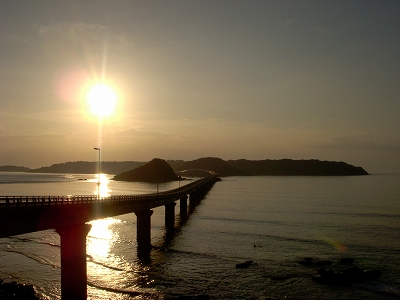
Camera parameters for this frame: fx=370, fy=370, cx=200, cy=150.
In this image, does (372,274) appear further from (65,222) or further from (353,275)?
(65,222)

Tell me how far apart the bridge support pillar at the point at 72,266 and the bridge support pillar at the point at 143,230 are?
2449 cm

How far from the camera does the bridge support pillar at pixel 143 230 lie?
2331 inches

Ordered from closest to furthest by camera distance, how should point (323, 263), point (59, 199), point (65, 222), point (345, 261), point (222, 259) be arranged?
point (65, 222), point (59, 199), point (323, 263), point (345, 261), point (222, 259)

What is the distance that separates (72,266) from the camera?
109ft

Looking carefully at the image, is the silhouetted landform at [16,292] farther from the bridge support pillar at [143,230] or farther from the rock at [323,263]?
the rock at [323,263]

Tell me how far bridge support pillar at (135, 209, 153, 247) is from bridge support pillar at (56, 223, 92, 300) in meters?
24.5

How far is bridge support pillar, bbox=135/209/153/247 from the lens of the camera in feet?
194

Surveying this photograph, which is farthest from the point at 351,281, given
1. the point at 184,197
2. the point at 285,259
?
the point at 184,197

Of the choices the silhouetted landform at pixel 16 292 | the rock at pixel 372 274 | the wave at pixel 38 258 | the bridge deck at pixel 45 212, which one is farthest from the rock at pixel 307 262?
the silhouetted landform at pixel 16 292

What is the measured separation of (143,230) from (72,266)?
27.1 meters

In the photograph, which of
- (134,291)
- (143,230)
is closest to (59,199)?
(134,291)

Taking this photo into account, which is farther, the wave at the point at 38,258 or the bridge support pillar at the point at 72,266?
the wave at the point at 38,258

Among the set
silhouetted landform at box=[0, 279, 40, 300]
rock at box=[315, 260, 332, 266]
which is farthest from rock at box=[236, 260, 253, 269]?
silhouetted landform at box=[0, 279, 40, 300]

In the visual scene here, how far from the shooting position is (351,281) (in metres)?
40.2
